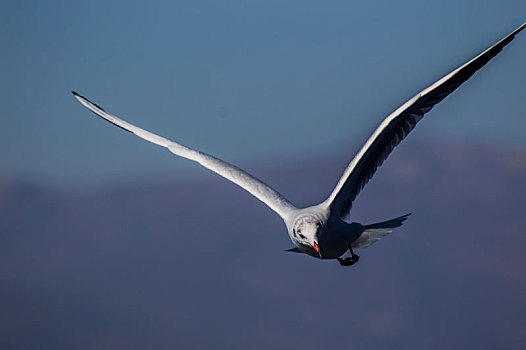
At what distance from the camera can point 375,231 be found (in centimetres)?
1176

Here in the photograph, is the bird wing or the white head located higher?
the bird wing

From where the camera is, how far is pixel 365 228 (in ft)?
37.4

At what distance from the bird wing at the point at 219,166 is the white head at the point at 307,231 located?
34.2 inches

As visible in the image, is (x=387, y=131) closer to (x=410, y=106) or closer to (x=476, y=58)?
(x=410, y=106)

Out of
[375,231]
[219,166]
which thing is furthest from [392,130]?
[219,166]

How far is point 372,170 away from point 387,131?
0.92 m

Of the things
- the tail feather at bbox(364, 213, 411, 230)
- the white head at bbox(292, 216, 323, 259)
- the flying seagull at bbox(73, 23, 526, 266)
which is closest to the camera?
the white head at bbox(292, 216, 323, 259)

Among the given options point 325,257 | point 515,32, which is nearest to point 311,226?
point 325,257

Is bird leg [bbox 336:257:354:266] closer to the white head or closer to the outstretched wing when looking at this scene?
the outstretched wing

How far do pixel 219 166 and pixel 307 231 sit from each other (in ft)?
9.76

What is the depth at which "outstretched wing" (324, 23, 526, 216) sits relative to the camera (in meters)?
10.4

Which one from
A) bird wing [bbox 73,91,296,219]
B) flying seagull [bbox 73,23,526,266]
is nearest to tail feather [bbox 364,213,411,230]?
flying seagull [bbox 73,23,526,266]

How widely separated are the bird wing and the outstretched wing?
2.90ft

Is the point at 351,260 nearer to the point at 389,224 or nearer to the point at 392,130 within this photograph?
the point at 389,224
